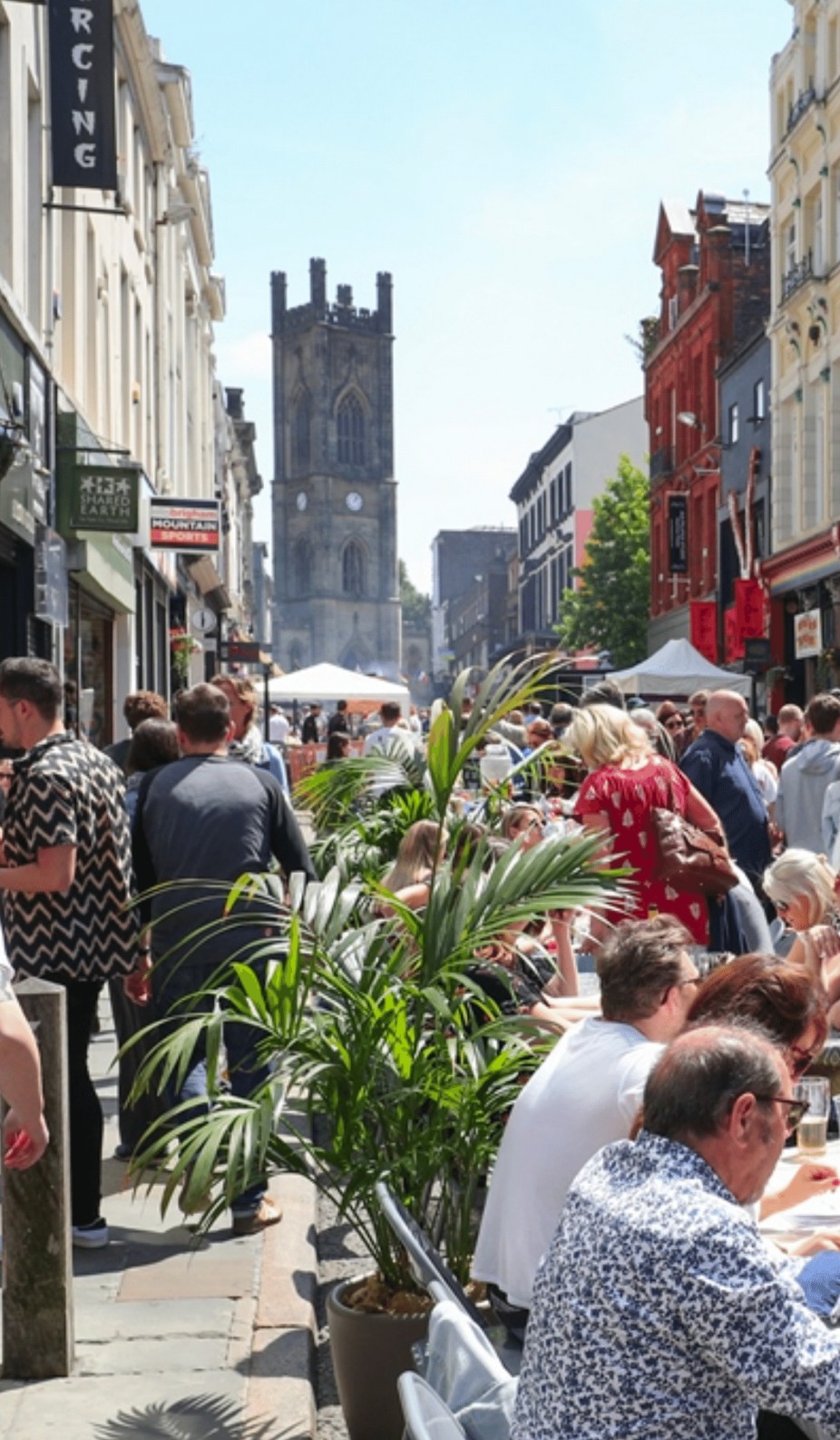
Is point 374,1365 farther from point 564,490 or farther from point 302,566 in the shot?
point 302,566

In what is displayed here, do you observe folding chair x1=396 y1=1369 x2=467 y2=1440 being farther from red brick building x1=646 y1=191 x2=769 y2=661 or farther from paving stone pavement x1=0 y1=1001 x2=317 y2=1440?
red brick building x1=646 y1=191 x2=769 y2=661

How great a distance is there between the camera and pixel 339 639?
129500 millimetres

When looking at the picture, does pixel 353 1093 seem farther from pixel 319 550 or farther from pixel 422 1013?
pixel 319 550

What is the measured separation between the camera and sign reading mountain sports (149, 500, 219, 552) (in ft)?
74.2

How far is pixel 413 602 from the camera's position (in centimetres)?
19250

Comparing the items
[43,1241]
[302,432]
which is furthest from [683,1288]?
[302,432]

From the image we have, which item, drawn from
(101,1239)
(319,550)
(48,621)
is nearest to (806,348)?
(48,621)

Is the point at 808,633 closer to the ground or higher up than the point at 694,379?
closer to the ground

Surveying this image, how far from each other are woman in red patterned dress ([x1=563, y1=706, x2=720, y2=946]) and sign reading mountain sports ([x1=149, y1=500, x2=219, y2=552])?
15646 millimetres

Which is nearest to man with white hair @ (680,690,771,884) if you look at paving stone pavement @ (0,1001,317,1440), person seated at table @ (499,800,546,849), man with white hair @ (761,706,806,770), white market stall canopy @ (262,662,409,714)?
person seated at table @ (499,800,546,849)

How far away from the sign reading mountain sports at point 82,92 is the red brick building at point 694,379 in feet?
88.8

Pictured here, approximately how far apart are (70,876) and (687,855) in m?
2.76

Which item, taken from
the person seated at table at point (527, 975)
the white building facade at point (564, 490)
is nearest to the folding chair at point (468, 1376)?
the person seated at table at point (527, 975)

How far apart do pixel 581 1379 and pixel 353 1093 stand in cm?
200
